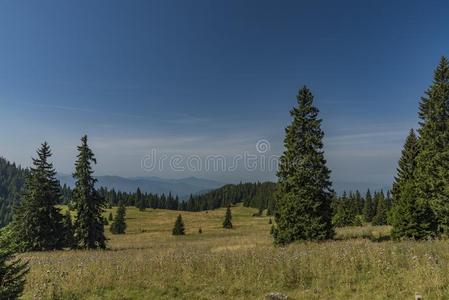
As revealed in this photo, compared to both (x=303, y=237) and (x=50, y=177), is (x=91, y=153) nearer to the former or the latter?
(x=50, y=177)

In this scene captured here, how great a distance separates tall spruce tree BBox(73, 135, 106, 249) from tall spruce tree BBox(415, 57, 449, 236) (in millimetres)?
29357

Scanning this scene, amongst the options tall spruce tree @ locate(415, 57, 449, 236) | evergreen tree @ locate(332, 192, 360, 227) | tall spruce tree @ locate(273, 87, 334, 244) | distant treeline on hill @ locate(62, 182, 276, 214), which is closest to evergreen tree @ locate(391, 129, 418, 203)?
tall spruce tree @ locate(415, 57, 449, 236)

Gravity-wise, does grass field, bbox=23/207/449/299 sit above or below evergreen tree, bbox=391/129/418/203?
below

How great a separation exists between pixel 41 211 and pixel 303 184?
2479 centimetres

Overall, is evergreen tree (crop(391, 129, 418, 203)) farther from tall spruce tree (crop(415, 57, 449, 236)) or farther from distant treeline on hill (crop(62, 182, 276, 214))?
distant treeline on hill (crop(62, 182, 276, 214))

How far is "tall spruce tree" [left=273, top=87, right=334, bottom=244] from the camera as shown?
2567cm

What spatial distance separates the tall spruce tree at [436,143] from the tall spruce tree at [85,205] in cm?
2936

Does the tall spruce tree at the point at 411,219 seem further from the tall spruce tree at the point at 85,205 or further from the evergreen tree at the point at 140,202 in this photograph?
the evergreen tree at the point at 140,202

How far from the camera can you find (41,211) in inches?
1364

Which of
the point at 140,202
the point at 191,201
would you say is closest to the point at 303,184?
the point at 140,202

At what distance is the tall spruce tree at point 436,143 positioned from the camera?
30.6 metres

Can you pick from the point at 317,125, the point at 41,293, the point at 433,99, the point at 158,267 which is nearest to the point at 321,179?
the point at 317,125

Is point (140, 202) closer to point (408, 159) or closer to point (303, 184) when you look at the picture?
point (408, 159)

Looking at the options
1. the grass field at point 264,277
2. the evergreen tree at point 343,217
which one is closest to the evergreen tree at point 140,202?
the evergreen tree at point 343,217
